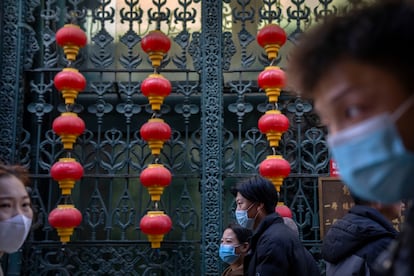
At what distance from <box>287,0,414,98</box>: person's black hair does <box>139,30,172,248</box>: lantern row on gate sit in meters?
4.04

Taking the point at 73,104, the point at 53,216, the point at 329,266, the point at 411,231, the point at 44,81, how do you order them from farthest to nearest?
1. the point at 44,81
2. the point at 73,104
3. the point at 53,216
4. the point at 329,266
5. the point at 411,231

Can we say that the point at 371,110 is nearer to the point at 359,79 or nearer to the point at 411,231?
the point at 359,79

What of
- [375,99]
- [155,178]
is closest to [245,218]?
[155,178]

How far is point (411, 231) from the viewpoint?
1.16 m

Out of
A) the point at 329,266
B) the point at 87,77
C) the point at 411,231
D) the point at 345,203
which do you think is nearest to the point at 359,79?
the point at 411,231

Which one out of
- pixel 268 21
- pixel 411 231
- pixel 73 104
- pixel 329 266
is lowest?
pixel 329 266

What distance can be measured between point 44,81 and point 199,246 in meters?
Result: 2.49

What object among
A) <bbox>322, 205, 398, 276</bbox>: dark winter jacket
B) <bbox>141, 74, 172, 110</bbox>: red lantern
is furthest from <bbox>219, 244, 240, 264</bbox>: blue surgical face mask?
<bbox>322, 205, 398, 276</bbox>: dark winter jacket

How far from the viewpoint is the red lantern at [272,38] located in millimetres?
5477

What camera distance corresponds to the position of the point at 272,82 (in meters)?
5.42

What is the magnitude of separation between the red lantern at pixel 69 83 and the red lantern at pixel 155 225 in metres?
1.42

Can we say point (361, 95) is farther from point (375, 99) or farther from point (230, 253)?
point (230, 253)

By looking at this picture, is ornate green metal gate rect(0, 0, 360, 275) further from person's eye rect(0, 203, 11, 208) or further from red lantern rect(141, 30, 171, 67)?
person's eye rect(0, 203, 11, 208)

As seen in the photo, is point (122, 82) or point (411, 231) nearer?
point (411, 231)
